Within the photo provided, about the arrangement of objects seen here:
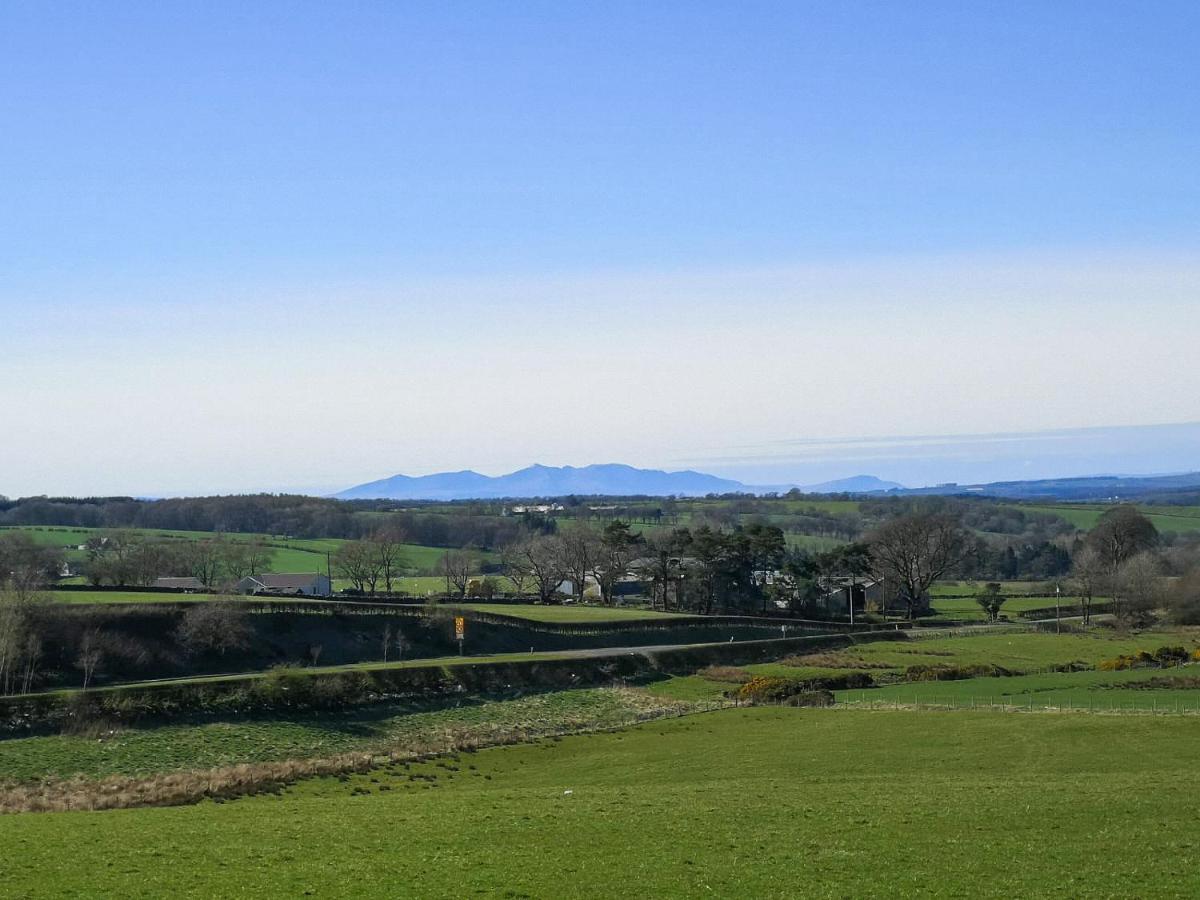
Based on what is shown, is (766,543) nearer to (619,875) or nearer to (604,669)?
(604,669)

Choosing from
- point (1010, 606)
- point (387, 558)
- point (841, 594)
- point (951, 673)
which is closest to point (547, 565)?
point (387, 558)

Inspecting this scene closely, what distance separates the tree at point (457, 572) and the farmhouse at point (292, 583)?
40.7ft

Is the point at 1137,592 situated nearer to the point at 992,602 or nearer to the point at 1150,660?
the point at 992,602

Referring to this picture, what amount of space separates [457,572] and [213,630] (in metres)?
56.9

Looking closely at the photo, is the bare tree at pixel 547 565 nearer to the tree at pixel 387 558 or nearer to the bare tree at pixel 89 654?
the tree at pixel 387 558

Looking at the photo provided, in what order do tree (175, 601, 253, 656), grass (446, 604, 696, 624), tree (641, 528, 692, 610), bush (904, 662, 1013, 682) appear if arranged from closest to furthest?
bush (904, 662, 1013, 682) < tree (175, 601, 253, 656) < grass (446, 604, 696, 624) < tree (641, 528, 692, 610)

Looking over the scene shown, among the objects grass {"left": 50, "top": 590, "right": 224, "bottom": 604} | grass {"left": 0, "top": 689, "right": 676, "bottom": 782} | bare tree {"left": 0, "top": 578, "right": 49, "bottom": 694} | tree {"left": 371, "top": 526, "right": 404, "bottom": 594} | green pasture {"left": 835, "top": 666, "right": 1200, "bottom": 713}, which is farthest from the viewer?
tree {"left": 371, "top": 526, "right": 404, "bottom": 594}

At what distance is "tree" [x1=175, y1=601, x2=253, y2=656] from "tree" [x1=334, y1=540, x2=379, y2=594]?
4812 cm

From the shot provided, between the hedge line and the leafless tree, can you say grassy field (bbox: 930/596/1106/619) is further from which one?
the leafless tree

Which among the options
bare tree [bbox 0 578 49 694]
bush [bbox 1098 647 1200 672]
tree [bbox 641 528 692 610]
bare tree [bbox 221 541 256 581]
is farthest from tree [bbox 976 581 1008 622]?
bare tree [bbox 0 578 49 694]

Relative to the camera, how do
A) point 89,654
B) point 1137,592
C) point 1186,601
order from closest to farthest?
point 89,654 < point 1186,601 < point 1137,592

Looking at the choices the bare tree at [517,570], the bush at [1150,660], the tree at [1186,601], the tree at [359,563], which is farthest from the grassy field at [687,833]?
the bare tree at [517,570]

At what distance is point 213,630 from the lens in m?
69.4

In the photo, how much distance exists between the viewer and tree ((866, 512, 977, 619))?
387ft
